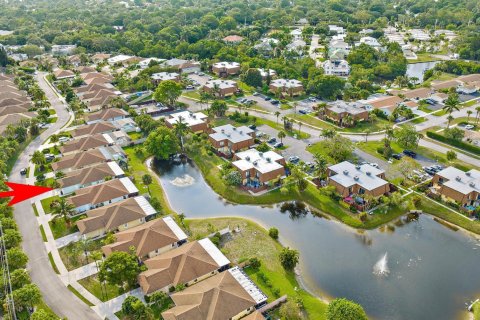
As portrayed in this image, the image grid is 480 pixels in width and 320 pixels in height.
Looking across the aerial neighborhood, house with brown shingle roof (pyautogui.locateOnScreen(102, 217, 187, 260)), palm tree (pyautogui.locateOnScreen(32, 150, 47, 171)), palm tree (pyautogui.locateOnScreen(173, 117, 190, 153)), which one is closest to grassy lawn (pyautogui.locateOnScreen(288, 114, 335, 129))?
the aerial neighborhood

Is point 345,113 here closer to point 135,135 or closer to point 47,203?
point 135,135

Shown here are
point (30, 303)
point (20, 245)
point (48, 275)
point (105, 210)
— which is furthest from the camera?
point (105, 210)

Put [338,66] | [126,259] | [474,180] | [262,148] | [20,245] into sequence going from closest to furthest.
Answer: [126,259] → [20,245] → [474,180] → [262,148] → [338,66]

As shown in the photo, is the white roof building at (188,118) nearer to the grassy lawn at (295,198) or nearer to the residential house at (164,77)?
the grassy lawn at (295,198)

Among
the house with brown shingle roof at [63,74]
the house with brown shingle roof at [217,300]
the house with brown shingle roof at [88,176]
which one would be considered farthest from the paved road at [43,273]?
the house with brown shingle roof at [63,74]

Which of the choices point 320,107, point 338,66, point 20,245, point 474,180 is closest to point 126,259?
point 20,245

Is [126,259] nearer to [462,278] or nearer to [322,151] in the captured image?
[462,278]

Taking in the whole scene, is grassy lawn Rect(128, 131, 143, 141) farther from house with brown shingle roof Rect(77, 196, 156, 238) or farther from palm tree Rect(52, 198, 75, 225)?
palm tree Rect(52, 198, 75, 225)
